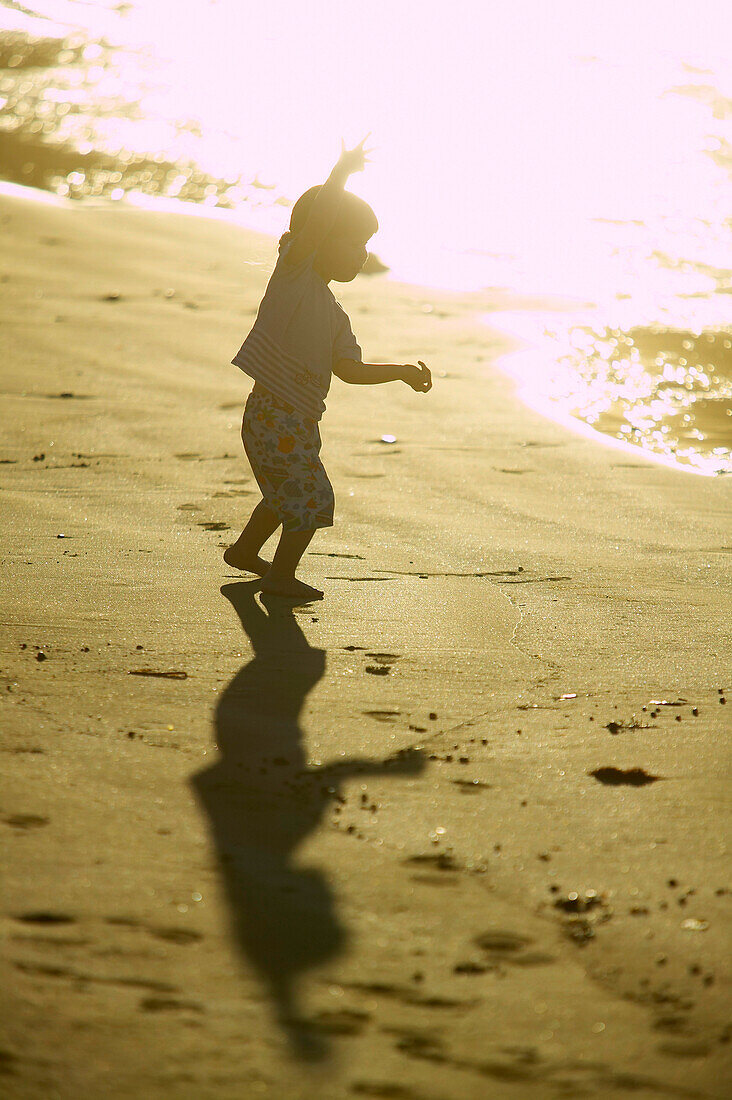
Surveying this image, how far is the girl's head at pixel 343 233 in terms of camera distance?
3.37 metres

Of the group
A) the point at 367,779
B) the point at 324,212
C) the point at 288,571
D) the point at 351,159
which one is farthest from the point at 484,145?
the point at 367,779

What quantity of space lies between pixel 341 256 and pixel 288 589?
37.1 inches

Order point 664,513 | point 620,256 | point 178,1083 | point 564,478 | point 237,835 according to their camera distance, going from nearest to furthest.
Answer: point 178,1083 < point 237,835 < point 664,513 < point 564,478 < point 620,256

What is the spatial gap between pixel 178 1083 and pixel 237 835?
2.01 ft

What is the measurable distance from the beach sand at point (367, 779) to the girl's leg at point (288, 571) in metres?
0.07

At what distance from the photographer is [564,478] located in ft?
15.7

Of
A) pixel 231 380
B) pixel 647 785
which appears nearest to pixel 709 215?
pixel 231 380

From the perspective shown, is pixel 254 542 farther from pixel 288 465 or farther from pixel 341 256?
pixel 341 256

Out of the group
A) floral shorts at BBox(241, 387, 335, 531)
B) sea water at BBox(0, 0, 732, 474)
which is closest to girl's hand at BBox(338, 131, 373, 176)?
floral shorts at BBox(241, 387, 335, 531)

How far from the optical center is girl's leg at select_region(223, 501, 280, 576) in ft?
12.0

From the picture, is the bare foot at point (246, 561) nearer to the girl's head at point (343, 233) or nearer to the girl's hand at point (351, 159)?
the girl's head at point (343, 233)

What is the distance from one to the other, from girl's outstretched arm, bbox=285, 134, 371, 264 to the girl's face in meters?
0.08

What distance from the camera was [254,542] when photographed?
12.0ft

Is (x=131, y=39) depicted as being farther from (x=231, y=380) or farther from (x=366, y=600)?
(x=366, y=600)
